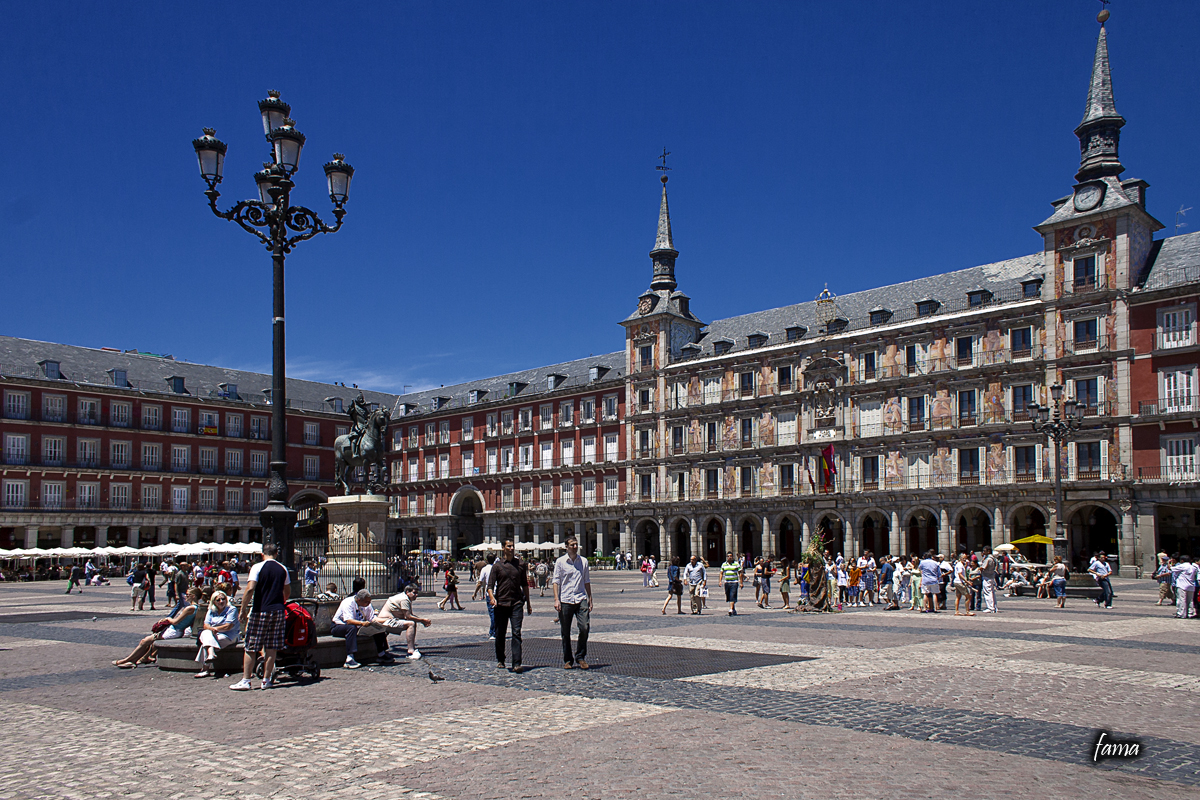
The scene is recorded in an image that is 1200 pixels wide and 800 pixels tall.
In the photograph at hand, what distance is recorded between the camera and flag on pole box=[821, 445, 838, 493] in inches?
2035

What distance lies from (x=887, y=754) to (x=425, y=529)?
2756 inches

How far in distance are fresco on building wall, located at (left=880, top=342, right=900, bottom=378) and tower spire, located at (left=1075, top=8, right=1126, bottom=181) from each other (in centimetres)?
1169

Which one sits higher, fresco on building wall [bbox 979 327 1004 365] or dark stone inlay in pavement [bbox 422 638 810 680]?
fresco on building wall [bbox 979 327 1004 365]

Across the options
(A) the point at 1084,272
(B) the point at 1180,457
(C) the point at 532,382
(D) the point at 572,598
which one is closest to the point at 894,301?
(A) the point at 1084,272

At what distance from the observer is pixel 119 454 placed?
2542 inches

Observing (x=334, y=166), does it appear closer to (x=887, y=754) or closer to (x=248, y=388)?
(x=887, y=754)

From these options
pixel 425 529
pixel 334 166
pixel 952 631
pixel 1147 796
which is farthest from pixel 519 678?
pixel 425 529

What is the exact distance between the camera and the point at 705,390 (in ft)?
194

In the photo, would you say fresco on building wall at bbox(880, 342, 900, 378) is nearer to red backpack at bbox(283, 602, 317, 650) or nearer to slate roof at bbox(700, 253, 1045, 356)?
slate roof at bbox(700, 253, 1045, 356)

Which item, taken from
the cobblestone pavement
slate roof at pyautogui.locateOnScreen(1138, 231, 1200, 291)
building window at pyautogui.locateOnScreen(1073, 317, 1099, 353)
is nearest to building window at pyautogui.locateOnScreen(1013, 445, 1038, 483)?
building window at pyautogui.locateOnScreen(1073, 317, 1099, 353)

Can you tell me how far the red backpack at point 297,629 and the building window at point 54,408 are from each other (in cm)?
5858

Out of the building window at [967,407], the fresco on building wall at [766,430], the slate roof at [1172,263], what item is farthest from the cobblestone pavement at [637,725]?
the fresco on building wall at [766,430]

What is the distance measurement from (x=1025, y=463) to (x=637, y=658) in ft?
124

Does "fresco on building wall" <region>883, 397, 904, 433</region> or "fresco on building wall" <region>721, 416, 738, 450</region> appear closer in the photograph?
"fresco on building wall" <region>883, 397, 904, 433</region>
